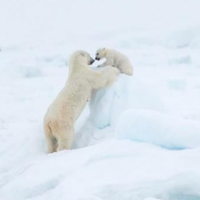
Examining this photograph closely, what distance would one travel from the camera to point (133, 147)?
97.0 inches

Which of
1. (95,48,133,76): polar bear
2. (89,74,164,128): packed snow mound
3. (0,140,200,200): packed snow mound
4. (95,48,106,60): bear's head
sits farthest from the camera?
(95,48,106,60): bear's head

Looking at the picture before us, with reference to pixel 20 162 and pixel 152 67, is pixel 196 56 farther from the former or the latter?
pixel 20 162

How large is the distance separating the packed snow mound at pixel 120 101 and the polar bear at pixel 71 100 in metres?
0.10

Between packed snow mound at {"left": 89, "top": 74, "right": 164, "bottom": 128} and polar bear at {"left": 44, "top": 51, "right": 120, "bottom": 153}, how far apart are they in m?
0.10

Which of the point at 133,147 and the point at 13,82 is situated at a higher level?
the point at 133,147

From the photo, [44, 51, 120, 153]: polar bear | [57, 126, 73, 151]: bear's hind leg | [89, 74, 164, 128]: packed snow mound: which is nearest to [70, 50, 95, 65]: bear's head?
[44, 51, 120, 153]: polar bear

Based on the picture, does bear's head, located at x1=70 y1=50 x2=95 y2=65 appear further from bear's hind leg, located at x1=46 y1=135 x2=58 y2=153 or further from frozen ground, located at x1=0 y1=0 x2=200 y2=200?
bear's hind leg, located at x1=46 y1=135 x2=58 y2=153

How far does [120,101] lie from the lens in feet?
11.9

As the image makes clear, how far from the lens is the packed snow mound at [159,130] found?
2395 mm

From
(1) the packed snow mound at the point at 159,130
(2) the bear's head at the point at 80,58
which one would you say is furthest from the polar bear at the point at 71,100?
(1) the packed snow mound at the point at 159,130

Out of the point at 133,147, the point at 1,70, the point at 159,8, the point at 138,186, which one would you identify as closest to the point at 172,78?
the point at 1,70

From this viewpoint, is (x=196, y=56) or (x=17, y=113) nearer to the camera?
(x=17, y=113)

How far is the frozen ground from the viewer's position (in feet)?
6.73

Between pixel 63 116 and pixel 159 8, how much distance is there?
41.6 ft
